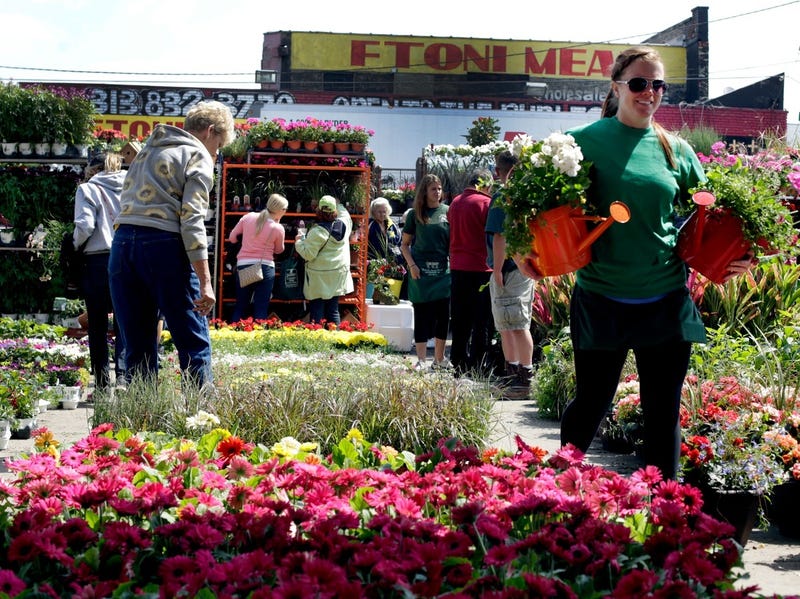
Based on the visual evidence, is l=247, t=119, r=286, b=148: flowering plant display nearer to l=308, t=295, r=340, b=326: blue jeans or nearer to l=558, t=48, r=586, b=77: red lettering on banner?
l=308, t=295, r=340, b=326: blue jeans

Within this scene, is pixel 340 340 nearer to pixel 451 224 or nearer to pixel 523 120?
pixel 451 224

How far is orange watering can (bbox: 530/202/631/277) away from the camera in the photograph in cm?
396

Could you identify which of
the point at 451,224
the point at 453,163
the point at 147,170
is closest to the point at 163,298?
the point at 147,170

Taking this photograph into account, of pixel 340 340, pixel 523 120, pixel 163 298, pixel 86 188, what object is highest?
pixel 523 120

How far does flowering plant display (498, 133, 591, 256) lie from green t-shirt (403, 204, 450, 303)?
632 centimetres

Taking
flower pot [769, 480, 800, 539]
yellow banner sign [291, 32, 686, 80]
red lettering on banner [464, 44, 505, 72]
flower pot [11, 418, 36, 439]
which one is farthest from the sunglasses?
red lettering on banner [464, 44, 505, 72]

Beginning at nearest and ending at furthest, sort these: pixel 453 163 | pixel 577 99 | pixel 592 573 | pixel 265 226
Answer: pixel 592 573 < pixel 265 226 < pixel 453 163 < pixel 577 99

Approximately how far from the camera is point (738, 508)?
455 centimetres

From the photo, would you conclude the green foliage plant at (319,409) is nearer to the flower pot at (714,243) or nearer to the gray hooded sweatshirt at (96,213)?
the flower pot at (714,243)

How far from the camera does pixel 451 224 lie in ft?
31.4

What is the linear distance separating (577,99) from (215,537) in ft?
170

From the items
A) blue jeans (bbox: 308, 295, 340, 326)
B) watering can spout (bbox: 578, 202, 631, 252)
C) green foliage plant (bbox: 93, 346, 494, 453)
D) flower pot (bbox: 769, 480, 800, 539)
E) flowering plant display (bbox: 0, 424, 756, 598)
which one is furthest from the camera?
blue jeans (bbox: 308, 295, 340, 326)

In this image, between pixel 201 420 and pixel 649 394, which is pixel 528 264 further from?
pixel 201 420

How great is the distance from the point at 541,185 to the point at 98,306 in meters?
4.53
